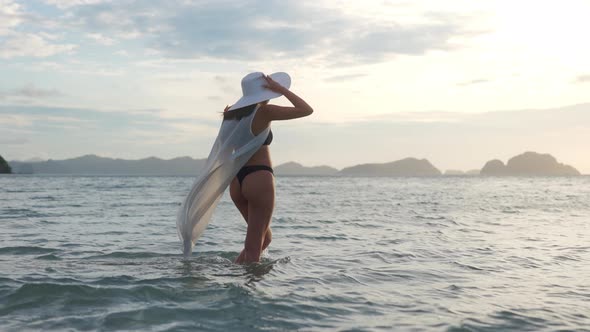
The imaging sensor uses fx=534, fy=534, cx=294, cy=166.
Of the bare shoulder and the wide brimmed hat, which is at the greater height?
the wide brimmed hat

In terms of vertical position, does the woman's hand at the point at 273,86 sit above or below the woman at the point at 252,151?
above

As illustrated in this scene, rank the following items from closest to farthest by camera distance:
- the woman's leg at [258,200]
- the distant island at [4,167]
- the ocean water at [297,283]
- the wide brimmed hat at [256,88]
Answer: the ocean water at [297,283], the wide brimmed hat at [256,88], the woman's leg at [258,200], the distant island at [4,167]

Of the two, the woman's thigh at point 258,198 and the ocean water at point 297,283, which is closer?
the ocean water at point 297,283

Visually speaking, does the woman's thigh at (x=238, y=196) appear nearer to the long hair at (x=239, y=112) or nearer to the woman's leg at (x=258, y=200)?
the woman's leg at (x=258, y=200)

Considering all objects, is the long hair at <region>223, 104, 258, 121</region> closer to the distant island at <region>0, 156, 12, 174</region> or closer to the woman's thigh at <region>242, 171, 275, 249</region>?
the woman's thigh at <region>242, 171, 275, 249</region>

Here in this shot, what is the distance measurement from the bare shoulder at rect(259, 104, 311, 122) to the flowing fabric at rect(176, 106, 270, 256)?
0.12 meters

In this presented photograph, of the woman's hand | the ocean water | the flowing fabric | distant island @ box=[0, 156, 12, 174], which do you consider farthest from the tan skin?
distant island @ box=[0, 156, 12, 174]

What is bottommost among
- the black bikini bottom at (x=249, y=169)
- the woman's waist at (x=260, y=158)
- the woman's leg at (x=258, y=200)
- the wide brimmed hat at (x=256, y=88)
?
the woman's leg at (x=258, y=200)

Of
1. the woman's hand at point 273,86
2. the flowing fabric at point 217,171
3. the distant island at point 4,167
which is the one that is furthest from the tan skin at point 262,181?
the distant island at point 4,167

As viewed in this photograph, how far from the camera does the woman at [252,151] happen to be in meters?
6.21

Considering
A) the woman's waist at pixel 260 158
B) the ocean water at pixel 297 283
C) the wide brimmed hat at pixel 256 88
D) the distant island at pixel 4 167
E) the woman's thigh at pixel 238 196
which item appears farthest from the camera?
the distant island at pixel 4 167

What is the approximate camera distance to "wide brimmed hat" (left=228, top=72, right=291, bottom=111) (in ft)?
20.2

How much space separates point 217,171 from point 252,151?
1.82 ft

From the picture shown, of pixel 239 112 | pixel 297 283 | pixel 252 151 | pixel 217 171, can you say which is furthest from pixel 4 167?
pixel 297 283
